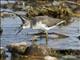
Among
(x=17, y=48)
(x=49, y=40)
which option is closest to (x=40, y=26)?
(x=49, y=40)

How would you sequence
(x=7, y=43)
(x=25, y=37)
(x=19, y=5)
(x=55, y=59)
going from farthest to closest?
(x=19, y=5), (x=25, y=37), (x=7, y=43), (x=55, y=59)

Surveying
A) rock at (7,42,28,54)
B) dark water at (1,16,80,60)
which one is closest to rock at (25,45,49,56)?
rock at (7,42,28,54)

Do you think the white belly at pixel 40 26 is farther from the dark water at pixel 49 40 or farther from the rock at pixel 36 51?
the rock at pixel 36 51

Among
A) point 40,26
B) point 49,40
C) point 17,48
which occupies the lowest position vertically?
point 49,40

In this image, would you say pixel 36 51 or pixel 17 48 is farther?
pixel 17 48

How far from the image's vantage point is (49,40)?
11992 mm

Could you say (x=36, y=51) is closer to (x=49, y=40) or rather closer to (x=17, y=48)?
(x=17, y=48)

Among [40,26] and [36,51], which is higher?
[40,26]

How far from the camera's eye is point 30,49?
1010 centimetres

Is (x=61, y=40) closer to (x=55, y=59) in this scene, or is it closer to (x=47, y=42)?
(x=47, y=42)

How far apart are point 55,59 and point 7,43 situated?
2100 millimetres

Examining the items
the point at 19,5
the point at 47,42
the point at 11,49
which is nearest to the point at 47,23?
the point at 47,42

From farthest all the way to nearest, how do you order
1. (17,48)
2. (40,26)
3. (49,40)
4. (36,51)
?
(49,40) → (40,26) → (17,48) → (36,51)

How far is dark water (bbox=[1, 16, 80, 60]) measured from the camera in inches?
447
